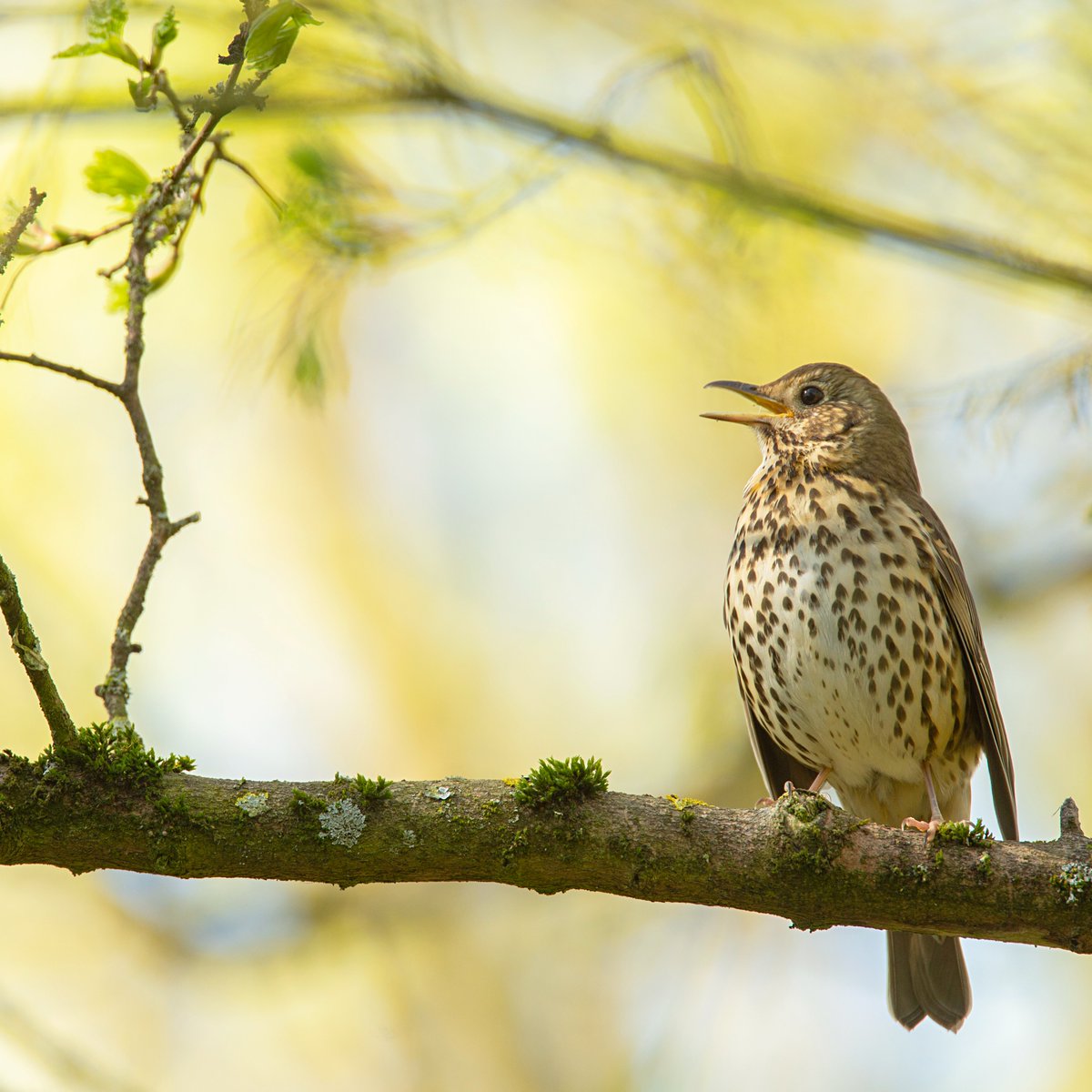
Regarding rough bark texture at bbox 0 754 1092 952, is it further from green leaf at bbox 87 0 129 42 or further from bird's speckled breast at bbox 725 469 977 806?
green leaf at bbox 87 0 129 42

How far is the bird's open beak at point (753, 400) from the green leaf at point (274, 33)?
3147mm

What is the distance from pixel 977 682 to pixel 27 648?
3678 mm

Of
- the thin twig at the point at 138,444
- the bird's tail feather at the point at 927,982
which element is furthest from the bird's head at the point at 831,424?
the thin twig at the point at 138,444

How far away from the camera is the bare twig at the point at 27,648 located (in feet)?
9.50

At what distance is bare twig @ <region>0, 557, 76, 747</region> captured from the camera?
114 inches

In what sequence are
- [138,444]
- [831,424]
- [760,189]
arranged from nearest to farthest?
[138,444] < [760,189] < [831,424]

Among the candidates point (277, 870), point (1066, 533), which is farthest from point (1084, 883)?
point (1066, 533)

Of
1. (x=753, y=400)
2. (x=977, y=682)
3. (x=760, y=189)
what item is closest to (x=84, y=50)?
(x=760, y=189)

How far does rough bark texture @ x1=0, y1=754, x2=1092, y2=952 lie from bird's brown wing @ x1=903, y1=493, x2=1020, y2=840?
1583mm

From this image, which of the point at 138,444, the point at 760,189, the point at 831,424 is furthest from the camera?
the point at 831,424

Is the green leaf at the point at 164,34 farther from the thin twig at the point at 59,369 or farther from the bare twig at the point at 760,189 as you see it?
the bare twig at the point at 760,189

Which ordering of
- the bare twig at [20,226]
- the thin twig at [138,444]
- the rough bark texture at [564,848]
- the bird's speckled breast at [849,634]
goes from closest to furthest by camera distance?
the bare twig at [20,226], the rough bark texture at [564,848], the thin twig at [138,444], the bird's speckled breast at [849,634]

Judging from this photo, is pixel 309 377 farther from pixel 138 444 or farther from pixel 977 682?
pixel 977 682

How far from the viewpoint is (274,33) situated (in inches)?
111
